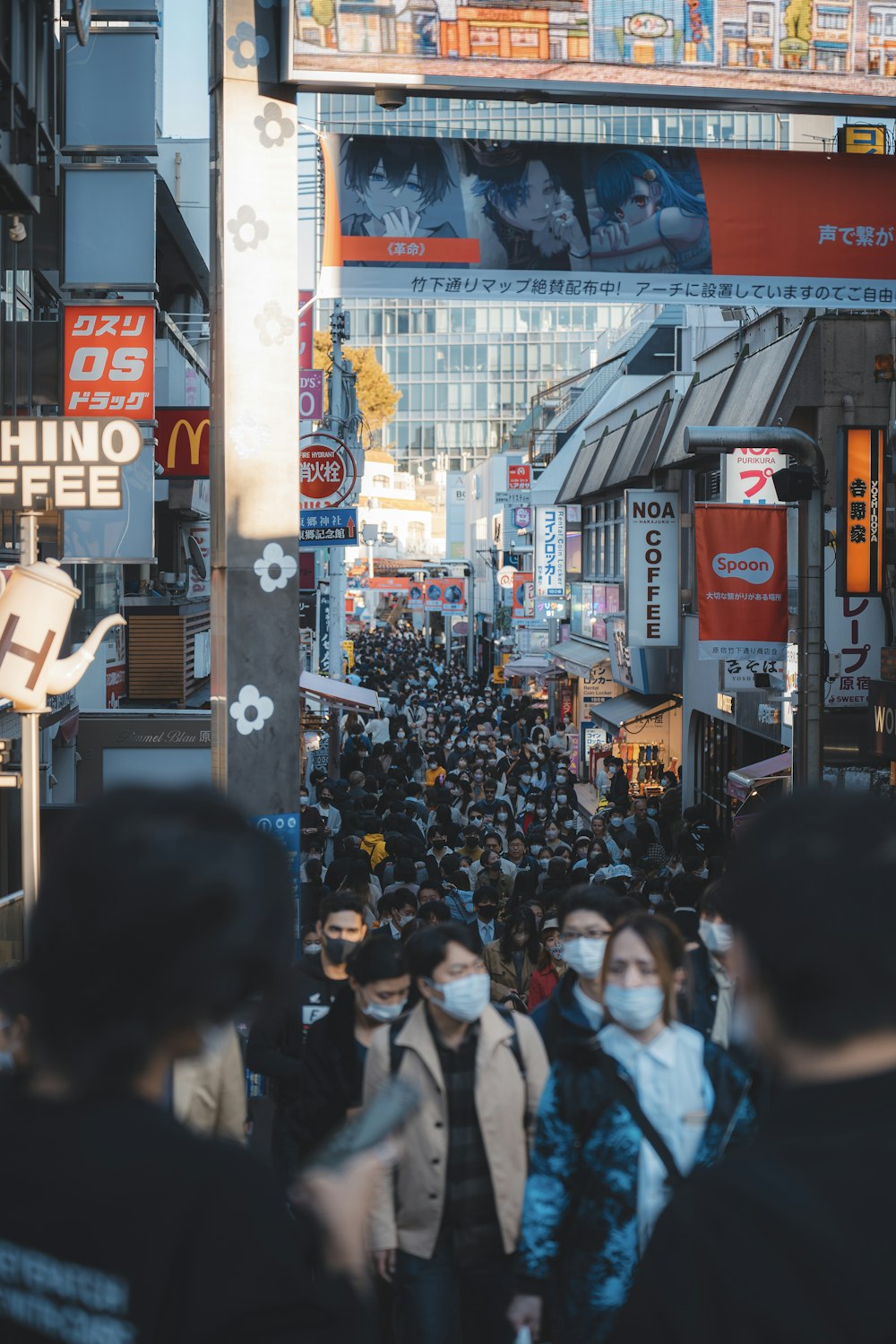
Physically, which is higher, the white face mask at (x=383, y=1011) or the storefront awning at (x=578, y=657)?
the white face mask at (x=383, y=1011)

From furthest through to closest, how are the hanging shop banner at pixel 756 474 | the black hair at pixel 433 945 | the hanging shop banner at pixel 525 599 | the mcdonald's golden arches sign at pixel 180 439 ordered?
1. the hanging shop banner at pixel 525 599
2. the hanging shop banner at pixel 756 474
3. the mcdonald's golden arches sign at pixel 180 439
4. the black hair at pixel 433 945

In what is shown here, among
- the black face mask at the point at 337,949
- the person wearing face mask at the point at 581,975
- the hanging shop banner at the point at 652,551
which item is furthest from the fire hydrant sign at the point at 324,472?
the person wearing face mask at the point at 581,975

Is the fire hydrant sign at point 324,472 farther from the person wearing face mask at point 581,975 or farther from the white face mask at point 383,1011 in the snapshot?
the person wearing face mask at point 581,975

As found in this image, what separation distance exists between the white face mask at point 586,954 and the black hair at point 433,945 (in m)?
0.37

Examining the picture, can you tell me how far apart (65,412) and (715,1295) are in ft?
40.0

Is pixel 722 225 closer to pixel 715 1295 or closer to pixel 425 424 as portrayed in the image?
pixel 715 1295

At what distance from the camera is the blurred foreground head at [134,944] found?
66.1 inches

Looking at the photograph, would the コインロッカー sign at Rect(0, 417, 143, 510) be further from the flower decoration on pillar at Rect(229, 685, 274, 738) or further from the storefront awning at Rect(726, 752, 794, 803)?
the storefront awning at Rect(726, 752, 794, 803)

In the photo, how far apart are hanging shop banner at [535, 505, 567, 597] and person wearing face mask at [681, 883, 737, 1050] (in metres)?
30.4

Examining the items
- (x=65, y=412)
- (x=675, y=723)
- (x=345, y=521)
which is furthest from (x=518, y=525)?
(x=65, y=412)

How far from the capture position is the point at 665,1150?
3.64 metres

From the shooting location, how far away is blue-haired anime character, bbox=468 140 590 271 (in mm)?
8945

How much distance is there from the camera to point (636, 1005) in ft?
13.1

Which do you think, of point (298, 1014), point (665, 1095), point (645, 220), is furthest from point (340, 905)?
point (645, 220)
